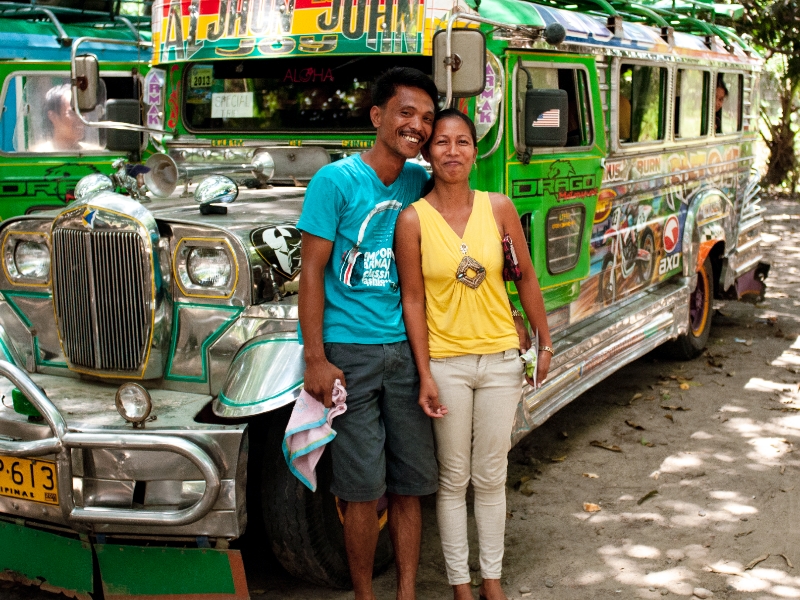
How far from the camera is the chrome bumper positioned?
3.08 metres

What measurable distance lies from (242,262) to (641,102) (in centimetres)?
321

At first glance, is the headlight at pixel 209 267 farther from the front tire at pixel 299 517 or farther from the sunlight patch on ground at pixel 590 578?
the sunlight patch on ground at pixel 590 578

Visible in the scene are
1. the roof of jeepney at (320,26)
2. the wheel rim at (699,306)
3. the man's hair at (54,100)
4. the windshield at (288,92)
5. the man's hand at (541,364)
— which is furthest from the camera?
the man's hair at (54,100)

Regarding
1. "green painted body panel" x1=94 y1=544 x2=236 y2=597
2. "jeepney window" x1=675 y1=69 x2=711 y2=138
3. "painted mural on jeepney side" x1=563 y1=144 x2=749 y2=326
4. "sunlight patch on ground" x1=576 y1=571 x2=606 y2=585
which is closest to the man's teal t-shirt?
"green painted body panel" x1=94 y1=544 x2=236 y2=597

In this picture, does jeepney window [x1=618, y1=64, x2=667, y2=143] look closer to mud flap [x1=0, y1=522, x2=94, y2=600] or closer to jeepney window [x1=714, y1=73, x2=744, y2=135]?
jeepney window [x1=714, y1=73, x2=744, y2=135]

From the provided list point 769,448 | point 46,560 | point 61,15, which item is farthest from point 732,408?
point 61,15

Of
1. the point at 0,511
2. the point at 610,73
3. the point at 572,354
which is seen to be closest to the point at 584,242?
the point at 572,354

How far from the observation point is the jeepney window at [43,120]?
8055 millimetres

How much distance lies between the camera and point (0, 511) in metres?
3.41

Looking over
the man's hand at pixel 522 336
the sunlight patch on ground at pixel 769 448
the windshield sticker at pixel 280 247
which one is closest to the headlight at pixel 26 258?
the windshield sticker at pixel 280 247

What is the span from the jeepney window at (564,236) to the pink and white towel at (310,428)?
1799 mm

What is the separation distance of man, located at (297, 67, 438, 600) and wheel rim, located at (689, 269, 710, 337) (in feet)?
15.0

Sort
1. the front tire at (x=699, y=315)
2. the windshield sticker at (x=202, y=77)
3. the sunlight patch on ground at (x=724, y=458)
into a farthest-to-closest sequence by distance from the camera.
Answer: the front tire at (x=699, y=315)
the sunlight patch on ground at (x=724, y=458)
the windshield sticker at (x=202, y=77)

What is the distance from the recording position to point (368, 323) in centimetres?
318
